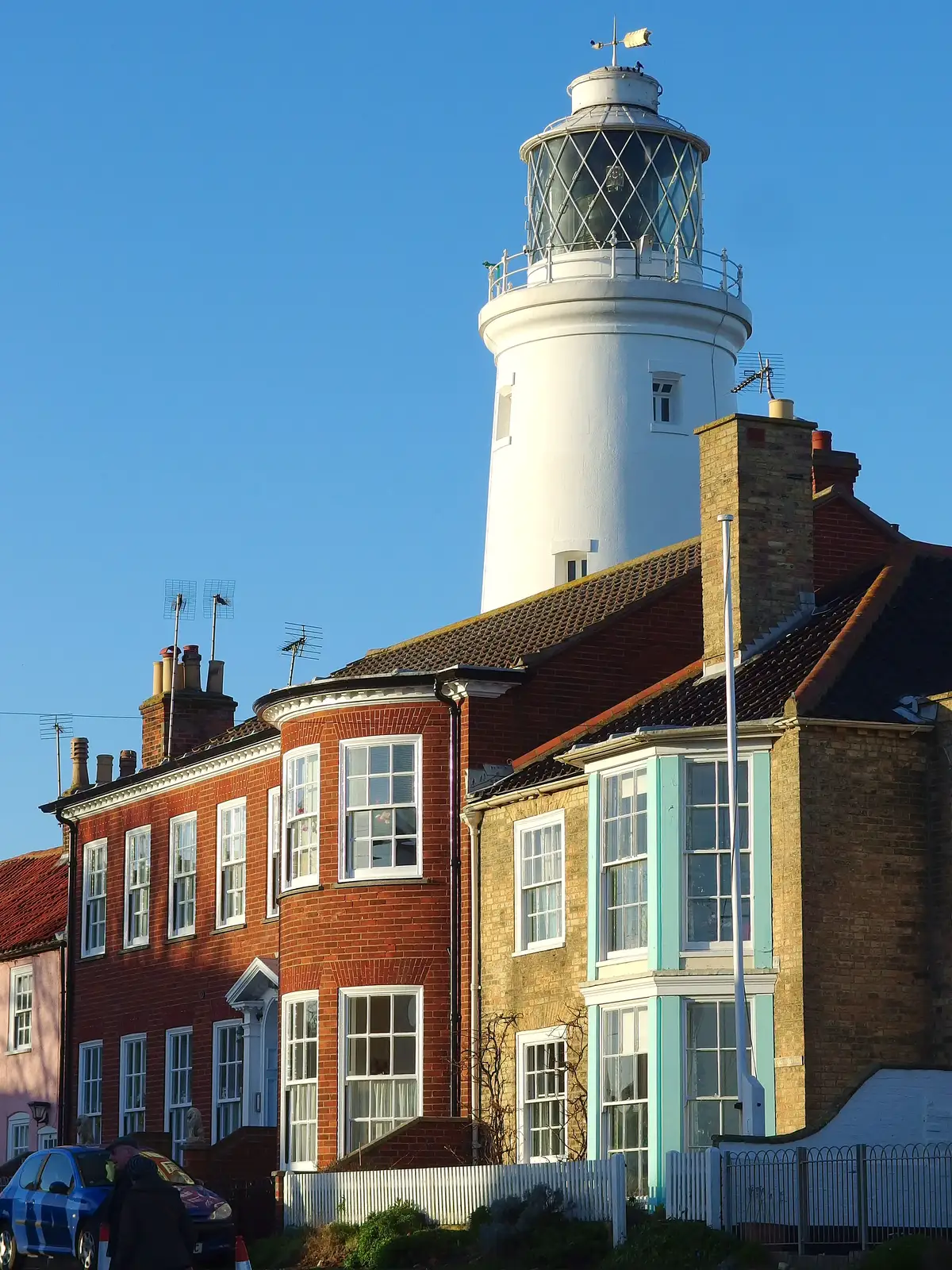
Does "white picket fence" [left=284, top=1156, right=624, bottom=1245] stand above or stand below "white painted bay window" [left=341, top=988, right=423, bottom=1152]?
below

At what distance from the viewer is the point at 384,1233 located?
29000 millimetres

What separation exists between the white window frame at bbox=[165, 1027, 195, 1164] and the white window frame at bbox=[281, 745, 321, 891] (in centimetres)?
660

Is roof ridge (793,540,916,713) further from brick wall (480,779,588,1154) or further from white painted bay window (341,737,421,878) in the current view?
white painted bay window (341,737,421,878)

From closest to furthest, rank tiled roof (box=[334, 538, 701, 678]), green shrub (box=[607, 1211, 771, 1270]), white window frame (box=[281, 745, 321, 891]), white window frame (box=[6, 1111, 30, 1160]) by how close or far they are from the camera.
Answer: green shrub (box=[607, 1211, 771, 1270]) < white window frame (box=[281, 745, 321, 891]) < tiled roof (box=[334, 538, 701, 678]) < white window frame (box=[6, 1111, 30, 1160])

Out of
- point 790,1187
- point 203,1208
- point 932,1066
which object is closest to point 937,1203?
point 790,1187

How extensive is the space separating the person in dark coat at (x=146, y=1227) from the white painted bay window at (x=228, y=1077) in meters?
21.2

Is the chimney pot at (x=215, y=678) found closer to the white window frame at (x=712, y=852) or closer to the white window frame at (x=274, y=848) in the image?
the white window frame at (x=274, y=848)

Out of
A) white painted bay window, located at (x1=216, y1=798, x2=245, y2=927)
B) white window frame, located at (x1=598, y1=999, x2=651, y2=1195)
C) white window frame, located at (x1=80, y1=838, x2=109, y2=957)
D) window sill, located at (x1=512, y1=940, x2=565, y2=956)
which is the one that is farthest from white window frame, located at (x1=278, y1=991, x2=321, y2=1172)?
white window frame, located at (x1=80, y1=838, x2=109, y2=957)

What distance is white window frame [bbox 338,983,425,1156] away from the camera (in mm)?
33281

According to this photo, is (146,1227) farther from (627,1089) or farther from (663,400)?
(663,400)

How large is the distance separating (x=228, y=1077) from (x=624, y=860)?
12699 mm

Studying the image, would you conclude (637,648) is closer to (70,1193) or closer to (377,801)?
(377,801)

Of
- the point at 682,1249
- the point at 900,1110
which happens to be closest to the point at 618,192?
the point at 900,1110

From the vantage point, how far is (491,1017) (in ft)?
108
